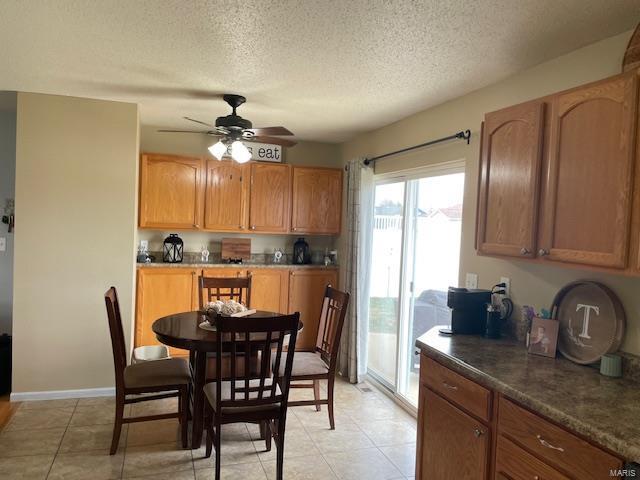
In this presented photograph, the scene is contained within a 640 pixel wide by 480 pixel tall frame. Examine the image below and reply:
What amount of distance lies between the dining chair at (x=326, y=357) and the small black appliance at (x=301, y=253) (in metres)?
1.53

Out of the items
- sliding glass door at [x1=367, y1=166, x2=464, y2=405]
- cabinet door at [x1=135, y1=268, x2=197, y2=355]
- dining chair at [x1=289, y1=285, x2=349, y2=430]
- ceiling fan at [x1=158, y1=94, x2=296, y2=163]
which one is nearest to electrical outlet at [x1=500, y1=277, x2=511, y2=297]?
sliding glass door at [x1=367, y1=166, x2=464, y2=405]

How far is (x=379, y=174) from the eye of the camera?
4.36 m

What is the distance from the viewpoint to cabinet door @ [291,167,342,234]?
199 inches

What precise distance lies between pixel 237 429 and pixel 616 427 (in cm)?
257

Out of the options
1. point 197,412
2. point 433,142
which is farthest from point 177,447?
point 433,142

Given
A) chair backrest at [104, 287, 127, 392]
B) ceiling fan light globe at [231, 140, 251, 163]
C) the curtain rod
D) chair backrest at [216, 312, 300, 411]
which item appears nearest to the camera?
chair backrest at [216, 312, 300, 411]

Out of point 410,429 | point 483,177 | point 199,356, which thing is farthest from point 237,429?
point 483,177

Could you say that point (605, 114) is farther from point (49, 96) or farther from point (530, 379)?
point (49, 96)

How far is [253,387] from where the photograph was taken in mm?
2719

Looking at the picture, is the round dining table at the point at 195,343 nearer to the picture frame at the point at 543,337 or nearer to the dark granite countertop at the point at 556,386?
the dark granite countertop at the point at 556,386

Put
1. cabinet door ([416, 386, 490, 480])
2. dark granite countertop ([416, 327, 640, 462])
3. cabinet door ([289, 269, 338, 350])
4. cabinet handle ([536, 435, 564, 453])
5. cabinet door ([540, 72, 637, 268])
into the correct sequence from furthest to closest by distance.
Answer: cabinet door ([289, 269, 338, 350]) → cabinet door ([416, 386, 490, 480]) → cabinet door ([540, 72, 637, 268]) → cabinet handle ([536, 435, 564, 453]) → dark granite countertop ([416, 327, 640, 462])

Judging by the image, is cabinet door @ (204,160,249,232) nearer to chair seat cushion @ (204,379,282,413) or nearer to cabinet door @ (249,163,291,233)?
cabinet door @ (249,163,291,233)

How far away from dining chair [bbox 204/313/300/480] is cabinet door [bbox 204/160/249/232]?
223cm

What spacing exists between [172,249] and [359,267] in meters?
2.01
